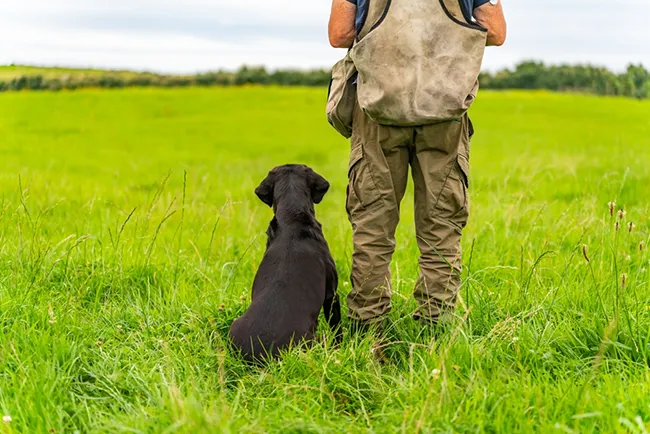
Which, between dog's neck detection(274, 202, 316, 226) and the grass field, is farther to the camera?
dog's neck detection(274, 202, 316, 226)

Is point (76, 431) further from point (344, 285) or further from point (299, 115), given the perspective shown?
point (299, 115)

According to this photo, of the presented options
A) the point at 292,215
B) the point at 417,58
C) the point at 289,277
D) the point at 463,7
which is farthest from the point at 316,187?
the point at 463,7

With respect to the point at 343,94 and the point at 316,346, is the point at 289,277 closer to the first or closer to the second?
the point at 316,346

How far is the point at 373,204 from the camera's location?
3.87 metres

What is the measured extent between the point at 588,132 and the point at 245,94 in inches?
586

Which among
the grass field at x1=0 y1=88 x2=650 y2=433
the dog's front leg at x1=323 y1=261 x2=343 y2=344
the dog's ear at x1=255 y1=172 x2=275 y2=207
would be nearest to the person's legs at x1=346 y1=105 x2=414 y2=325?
the dog's front leg at x1=323 y1=261 x2=343 y2=344

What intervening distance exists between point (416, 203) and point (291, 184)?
2.66ft

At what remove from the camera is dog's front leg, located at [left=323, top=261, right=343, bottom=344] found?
3.83 m

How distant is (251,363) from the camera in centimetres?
337

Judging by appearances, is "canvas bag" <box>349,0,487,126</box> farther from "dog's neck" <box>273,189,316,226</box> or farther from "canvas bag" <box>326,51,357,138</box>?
"dog's neck" <box>273,189,316,226</box>

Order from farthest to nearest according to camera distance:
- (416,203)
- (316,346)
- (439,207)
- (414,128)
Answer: (416,203) < (439,207) < (414,128) < (316,346)

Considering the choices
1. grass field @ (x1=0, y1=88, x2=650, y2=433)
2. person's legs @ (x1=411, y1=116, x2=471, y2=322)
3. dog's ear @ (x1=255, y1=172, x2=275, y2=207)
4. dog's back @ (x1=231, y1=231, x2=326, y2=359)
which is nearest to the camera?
grass field @ (x1=0, y1=88, x2=650, y2=433)

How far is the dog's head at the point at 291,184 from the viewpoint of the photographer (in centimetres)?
400

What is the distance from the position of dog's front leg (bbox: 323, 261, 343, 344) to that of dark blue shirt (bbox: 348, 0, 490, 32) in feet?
4.81
